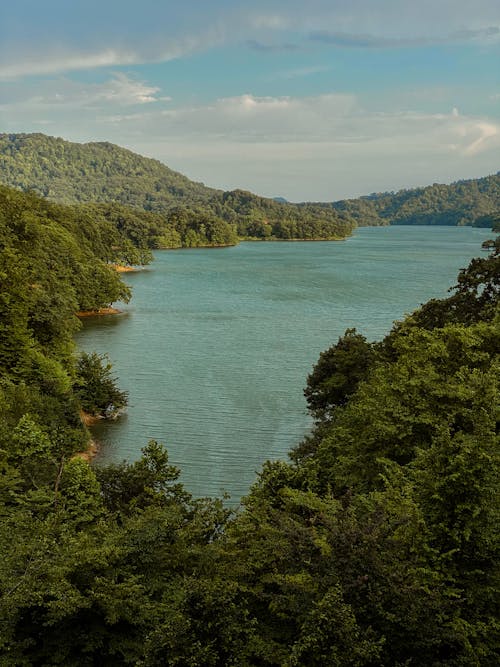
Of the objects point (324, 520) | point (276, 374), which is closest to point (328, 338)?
point (276, 374)

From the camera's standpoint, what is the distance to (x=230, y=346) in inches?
1612

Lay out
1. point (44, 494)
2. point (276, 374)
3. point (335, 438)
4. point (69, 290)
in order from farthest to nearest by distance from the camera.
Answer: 1. point (69, 290)
2. point (276, 374)
3. point (335, 438)
4. point (44, 494)

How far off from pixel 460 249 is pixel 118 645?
131 m

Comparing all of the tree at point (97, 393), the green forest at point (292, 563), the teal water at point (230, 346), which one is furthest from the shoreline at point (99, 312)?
the green forest at point (292, 563)

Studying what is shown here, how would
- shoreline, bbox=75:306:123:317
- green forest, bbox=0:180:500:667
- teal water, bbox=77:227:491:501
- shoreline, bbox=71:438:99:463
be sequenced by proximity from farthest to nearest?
shoreline, bbox=75:306:123:317, teal water, bbox=77:227:491:501, shoreline, bbox=71:438:99:463, green forest, bbox=0:180:500:667

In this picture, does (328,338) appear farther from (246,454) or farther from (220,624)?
(220,624)

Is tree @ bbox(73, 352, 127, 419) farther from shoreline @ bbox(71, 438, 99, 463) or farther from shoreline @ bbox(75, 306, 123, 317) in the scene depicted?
shoreline @ bbox(75, 306, 123, 317)

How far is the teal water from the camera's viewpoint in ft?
79.3

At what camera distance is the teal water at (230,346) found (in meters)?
24.2

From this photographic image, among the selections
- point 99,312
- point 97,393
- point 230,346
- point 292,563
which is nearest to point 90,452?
point 97,393

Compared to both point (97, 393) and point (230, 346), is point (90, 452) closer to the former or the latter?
point (97, 393)

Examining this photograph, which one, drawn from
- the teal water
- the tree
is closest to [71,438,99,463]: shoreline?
the teal water

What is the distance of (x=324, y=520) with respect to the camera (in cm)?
788

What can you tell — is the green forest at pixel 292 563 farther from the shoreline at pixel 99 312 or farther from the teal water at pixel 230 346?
the shoreline at pixel 99 312
